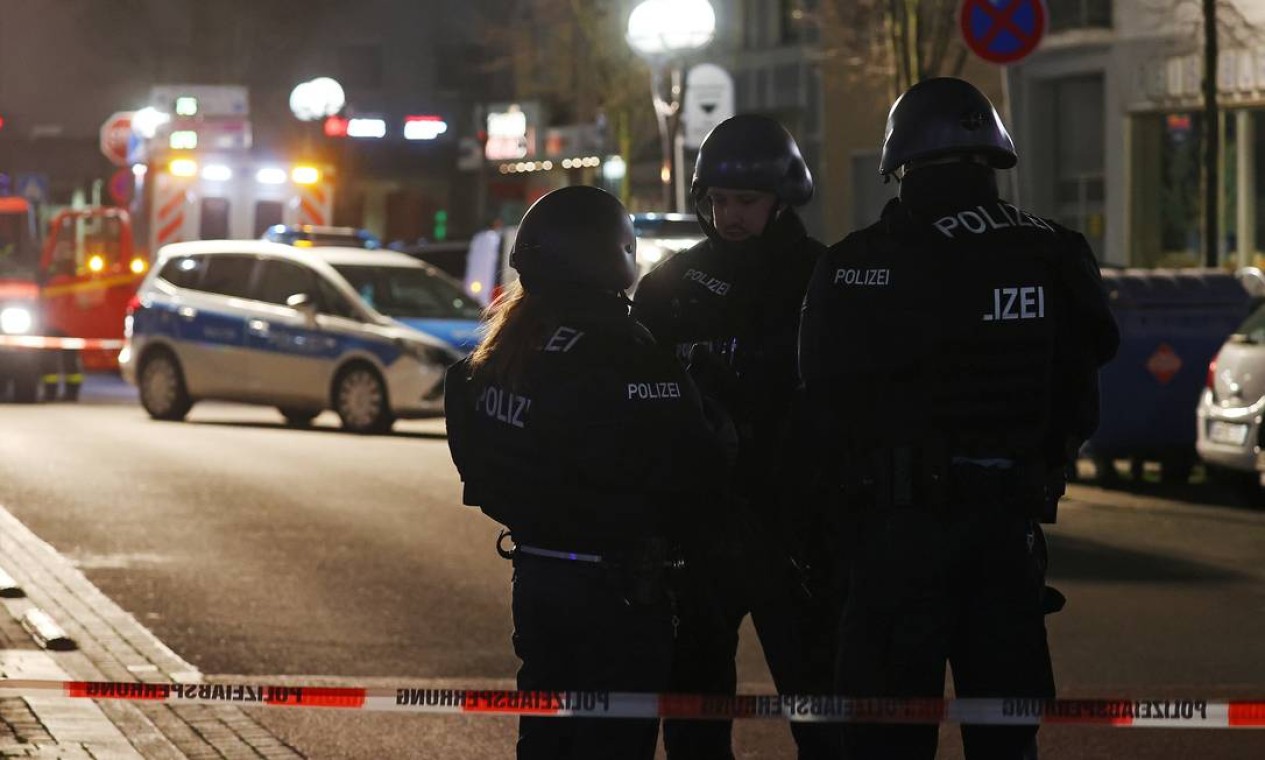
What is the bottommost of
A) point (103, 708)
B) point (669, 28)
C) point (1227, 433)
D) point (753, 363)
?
point (103, 708)

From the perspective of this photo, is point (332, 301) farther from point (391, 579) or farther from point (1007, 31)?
point (391, 579)

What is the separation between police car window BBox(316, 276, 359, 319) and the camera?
891 inches

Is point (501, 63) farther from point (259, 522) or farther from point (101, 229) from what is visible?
point (259, 522)

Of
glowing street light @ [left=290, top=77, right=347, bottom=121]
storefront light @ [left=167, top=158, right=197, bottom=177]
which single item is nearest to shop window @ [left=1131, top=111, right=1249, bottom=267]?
glowing street light @ [left=290, top=77, right=347, bottom=121]

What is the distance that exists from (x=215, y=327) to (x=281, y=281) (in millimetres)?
731

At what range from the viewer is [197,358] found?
931 inches

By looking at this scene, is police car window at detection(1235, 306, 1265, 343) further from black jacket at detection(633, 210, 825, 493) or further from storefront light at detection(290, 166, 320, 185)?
storefront light at detection(290, 166, 320, 185)

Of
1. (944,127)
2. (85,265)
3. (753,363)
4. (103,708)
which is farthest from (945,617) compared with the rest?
(85,265)

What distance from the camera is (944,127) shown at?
5.14 m

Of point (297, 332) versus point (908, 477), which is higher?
point (908, 477)

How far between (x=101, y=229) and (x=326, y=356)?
13.0m

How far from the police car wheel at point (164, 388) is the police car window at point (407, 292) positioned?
180 centimetres

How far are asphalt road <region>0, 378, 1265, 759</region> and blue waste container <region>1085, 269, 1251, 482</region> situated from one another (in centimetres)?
45

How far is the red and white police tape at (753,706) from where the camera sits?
4.93 m
